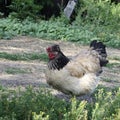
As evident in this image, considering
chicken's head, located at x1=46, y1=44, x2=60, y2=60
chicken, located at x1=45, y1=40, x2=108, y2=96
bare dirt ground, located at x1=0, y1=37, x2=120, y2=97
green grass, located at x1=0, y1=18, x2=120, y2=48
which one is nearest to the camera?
chicken, located at x1=45, y1=40, x2=108, y2=96

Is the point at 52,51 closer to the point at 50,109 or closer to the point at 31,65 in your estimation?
the point at 50,109

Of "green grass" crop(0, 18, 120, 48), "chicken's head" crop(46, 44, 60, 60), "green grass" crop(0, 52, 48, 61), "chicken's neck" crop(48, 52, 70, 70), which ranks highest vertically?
"chicken's head" crop(46, 44, 60, 60)

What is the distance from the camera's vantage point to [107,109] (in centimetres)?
493

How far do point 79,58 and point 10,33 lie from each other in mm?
7280

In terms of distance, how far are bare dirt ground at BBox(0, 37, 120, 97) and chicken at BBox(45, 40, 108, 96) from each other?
4.73 ft

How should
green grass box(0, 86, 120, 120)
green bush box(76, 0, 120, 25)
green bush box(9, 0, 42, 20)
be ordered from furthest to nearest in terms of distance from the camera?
green bush box(9, 0, 42, 20) → green bush box(76, 0, 120, 25) → green grass box(0, 86, 120, 120)

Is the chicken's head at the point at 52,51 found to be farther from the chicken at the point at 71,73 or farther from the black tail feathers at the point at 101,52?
the black tail feathers at the point at 101,52

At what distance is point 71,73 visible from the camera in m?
6.46

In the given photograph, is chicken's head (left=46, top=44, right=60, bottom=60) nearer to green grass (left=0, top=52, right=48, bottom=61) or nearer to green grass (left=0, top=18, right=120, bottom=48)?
green grass (left=0, top=52, right=48, bottom=61)

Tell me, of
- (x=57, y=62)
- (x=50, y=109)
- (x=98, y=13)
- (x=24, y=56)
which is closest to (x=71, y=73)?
(x=57, y=62)

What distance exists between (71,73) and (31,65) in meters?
3.65

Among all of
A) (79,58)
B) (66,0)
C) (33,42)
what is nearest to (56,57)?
(79,58)

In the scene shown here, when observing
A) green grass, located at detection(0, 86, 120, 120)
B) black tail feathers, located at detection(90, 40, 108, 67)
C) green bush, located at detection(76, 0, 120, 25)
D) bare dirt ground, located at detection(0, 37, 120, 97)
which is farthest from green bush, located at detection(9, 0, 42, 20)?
green grass, located at detection(0, 86, 120, 120)

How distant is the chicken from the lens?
20.9 ft
